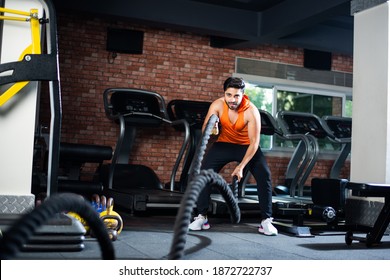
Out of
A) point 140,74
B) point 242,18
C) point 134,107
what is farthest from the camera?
point 140,74

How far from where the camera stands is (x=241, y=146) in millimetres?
3492

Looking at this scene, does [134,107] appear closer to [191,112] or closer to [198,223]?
[191,112]

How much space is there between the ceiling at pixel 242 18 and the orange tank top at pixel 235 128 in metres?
2.44

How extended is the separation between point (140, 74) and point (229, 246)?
4188 mm

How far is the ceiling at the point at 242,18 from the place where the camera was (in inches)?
226

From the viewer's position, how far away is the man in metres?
3.35

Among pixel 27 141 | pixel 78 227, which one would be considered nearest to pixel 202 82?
pixel 27 141

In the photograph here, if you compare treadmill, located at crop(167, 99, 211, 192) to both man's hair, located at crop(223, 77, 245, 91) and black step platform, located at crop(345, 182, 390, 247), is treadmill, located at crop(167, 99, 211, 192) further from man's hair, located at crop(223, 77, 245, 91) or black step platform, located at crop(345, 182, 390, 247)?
black step platform, located at crop(345, 182, 390, 247)

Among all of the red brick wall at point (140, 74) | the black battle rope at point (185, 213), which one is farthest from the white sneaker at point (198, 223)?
the red brick wall at point (140, 74)

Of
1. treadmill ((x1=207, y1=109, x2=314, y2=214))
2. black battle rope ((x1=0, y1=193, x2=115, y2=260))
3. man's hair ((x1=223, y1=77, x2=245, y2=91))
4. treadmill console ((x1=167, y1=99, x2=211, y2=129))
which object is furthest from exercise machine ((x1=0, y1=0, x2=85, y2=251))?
treadmill console ((x1=167, y1=99, x2=211, y2=129))

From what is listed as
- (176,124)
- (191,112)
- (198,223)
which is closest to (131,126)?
(176,124)

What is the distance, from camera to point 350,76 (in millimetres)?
8062

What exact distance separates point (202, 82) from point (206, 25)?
0.97m

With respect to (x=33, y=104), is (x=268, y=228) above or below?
below
